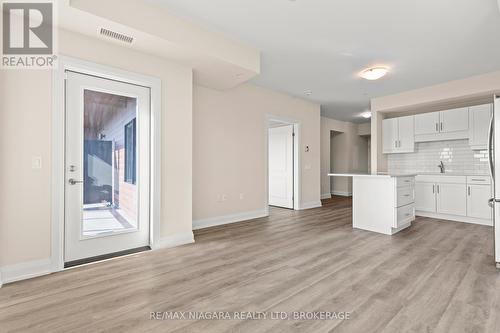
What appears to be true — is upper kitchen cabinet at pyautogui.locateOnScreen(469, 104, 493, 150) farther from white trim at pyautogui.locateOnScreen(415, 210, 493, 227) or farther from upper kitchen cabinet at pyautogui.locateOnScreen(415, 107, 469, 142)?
white trim at pyautogui.locateOnScreen(415, 210, 493, 227)

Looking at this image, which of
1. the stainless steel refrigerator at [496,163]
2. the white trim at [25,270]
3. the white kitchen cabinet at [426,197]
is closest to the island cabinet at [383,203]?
the white kitchen cabinet at [426,197]

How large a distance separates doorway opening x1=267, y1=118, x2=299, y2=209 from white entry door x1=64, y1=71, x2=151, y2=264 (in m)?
3.53

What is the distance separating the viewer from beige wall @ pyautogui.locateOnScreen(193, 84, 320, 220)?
14.4ft

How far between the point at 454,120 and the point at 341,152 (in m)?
4.11

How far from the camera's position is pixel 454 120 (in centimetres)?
505

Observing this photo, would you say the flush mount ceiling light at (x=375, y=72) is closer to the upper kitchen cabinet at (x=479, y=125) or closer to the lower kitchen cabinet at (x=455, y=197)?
the upper kitchen cabinet at (x=479, y=125)

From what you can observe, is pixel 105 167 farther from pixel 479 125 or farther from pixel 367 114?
pixel 367 114

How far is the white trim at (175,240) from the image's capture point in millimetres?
3258

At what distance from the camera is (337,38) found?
3254mm

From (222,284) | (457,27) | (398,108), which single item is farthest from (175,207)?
(398,108)

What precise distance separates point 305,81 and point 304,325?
4.37m

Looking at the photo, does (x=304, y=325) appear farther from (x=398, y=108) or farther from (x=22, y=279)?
(x=398, y=108)

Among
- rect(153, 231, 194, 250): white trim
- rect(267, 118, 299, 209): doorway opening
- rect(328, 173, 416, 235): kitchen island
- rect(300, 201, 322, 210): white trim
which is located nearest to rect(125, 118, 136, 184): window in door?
rect(153, 231, 194, 250): white trim

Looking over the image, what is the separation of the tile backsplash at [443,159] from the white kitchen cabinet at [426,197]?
0.65m
